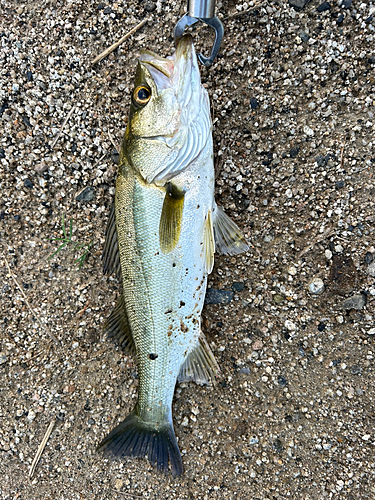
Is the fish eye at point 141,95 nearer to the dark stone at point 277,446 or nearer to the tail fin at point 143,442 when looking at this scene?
the tail fin at point 143,442

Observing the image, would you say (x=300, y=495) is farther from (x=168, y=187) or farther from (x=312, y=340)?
(x=168, y=187)

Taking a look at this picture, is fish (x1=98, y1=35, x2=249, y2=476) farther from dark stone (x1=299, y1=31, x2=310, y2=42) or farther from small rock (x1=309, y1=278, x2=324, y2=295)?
dark stone (x1=299, y1=31, x2=310, y2=42)

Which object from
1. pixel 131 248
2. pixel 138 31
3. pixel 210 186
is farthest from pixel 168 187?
pixel 138 31

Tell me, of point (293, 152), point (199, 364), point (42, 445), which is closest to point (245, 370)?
point (199, 364)

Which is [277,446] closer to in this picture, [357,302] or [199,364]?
[199,364]

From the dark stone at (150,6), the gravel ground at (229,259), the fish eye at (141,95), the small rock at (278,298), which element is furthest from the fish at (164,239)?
the dark stone at (150,6)

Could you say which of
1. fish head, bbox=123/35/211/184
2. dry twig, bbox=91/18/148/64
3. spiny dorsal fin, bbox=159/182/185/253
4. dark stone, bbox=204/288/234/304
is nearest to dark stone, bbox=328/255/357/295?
dark stone, bbox=204/288/234/304
